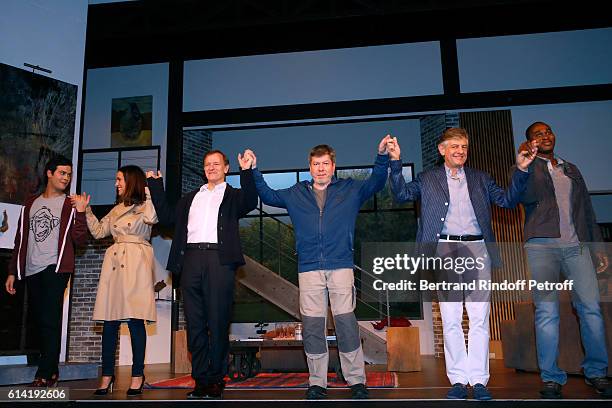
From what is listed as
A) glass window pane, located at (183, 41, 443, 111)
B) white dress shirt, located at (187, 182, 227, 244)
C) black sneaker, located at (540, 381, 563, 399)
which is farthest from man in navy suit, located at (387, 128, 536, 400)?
glass window pane, located at (183, 41, 443, 111)

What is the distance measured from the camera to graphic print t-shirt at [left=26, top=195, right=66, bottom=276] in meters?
3.59

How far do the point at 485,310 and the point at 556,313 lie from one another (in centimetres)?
45

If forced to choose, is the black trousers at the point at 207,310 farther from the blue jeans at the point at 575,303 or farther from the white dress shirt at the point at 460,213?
the blue jeans at the point at 575,303

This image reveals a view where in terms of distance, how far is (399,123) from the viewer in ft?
35.7

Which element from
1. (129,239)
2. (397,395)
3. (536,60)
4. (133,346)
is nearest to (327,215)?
(397,395)

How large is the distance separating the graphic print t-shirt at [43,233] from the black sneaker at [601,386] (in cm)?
334

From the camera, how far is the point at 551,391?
2887mm

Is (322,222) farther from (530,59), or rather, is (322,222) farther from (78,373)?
(530,59)

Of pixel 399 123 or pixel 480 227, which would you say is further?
pixel 399 123

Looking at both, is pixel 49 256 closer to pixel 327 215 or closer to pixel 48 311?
pixel 48 311

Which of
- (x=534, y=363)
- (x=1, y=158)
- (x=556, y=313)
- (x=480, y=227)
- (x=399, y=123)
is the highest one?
(x=399, y=123)

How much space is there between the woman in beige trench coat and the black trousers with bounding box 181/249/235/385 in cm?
41

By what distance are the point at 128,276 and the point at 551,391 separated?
2562mm

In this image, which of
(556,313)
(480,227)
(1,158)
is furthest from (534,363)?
(1,158)
